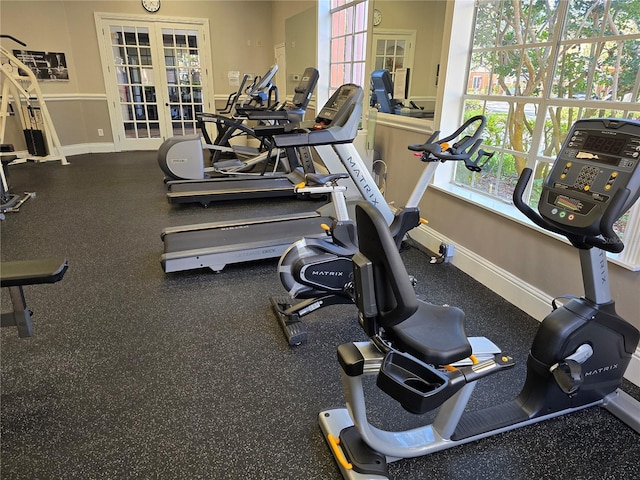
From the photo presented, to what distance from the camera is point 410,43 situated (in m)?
4.25

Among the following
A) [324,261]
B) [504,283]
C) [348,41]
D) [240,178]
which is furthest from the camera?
[348,41]

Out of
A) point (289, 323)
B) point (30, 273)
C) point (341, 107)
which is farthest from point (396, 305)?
point (341, 107)

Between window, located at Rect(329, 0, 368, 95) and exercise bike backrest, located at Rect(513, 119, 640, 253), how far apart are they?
3275mm

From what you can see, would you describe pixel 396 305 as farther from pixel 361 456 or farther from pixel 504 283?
pixel 504 283

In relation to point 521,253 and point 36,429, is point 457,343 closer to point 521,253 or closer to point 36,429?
point 521,253

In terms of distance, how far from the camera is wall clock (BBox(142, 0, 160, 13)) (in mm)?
7438

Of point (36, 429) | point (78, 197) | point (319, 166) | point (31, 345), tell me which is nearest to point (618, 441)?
point (36, 429)

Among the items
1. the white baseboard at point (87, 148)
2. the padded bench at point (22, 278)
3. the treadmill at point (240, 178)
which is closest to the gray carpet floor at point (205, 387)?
the padded bench at point (22, 278)

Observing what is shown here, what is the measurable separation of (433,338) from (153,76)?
324 inches

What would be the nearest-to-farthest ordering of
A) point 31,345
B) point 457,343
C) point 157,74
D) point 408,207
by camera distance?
1. point 457,343
2. point 31,345
3. point 408,207
4. point 157,74

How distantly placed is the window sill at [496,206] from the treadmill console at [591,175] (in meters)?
0.80

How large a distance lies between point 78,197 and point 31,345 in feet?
10.9

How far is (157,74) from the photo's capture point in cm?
787

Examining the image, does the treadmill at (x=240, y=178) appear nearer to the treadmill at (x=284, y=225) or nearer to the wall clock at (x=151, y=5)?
the treadmill at (x=284, y=225)
